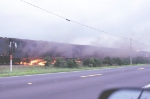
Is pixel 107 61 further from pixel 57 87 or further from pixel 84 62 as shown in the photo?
pixel 57 87

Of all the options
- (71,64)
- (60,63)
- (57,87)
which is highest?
(60,63)

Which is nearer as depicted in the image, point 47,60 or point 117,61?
point 47,60

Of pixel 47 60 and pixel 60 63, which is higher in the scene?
pixel 47 60

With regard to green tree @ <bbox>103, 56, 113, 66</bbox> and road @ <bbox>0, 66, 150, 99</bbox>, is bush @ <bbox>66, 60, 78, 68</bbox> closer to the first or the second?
green tree @ <bbox>103, 56, 113, 66</bbox>

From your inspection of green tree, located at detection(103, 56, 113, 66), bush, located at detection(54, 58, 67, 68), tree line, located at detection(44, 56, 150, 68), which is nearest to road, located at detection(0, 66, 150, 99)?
tree line, located at detection(44, 56, 150, 68)

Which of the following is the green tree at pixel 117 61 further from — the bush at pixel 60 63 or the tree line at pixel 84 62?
the bush at pixel 60 63

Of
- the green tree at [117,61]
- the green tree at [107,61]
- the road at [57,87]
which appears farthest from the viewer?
the green tree at [117,61]

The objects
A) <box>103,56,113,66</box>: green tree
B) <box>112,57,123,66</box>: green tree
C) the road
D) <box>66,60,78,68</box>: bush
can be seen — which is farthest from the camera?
<box>112,57,123,66</box>: green tree

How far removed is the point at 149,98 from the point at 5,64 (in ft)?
74.9

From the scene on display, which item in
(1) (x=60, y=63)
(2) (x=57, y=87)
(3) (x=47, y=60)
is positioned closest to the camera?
(2) (x=57, y=87)

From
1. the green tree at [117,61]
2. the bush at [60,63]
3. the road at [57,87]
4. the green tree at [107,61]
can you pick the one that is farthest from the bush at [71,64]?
the road at [57,87]

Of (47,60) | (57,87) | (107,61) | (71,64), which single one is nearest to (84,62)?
(71,64)

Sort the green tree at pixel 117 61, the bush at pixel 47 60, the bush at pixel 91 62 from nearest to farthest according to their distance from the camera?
1. the bush at pixel 47 60
2. the bush at pixel 91 62
3. the green tree at pixel 117 61

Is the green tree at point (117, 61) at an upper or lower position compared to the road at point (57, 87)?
upper
